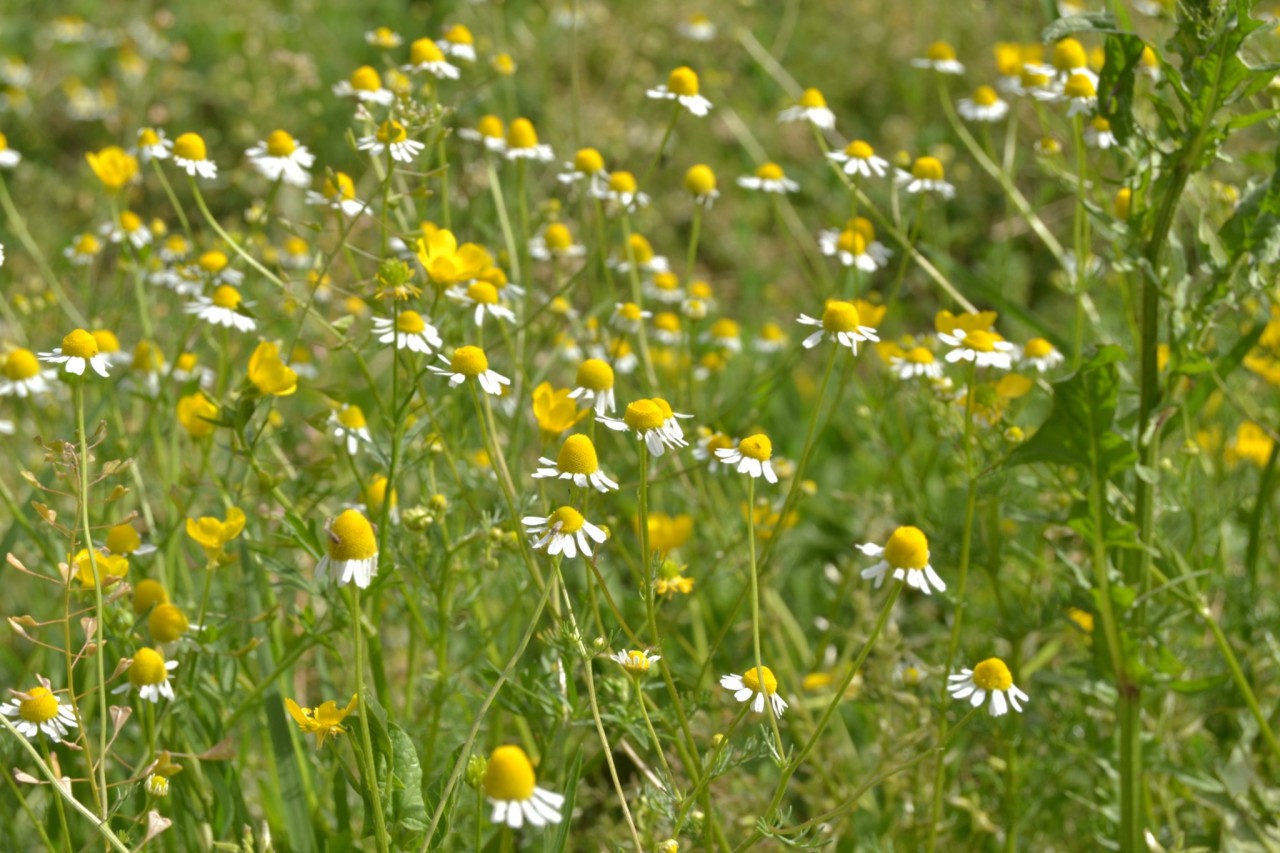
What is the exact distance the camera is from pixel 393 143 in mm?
1821

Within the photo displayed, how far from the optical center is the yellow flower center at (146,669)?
158 cm

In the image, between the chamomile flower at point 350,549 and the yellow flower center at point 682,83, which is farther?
the yellow flower center at point 682,83

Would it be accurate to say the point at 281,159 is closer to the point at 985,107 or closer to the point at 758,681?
the point at 758,681

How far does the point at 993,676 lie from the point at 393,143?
1.08 metres

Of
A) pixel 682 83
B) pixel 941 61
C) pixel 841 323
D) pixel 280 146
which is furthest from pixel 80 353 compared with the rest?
pixel 941 61

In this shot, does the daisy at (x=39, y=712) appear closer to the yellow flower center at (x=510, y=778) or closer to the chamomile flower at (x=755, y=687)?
the yellow flower center at (x=510, y=778)

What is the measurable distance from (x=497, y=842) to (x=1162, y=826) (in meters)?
1.20

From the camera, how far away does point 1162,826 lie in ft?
7.66

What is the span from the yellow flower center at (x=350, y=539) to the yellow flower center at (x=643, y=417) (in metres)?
0.34

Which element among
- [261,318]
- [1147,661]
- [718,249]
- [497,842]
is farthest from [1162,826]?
[718,249]

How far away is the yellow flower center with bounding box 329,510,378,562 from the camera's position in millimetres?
1358

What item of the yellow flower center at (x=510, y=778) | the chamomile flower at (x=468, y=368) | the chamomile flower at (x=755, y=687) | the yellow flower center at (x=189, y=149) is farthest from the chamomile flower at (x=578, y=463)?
the yellow flower center at (x=189, y=149)

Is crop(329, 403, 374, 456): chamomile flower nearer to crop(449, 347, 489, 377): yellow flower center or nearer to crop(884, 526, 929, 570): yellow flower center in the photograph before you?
crop(449, 347, 489, 377): yellow flower center

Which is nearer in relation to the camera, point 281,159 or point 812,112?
point 281,159
